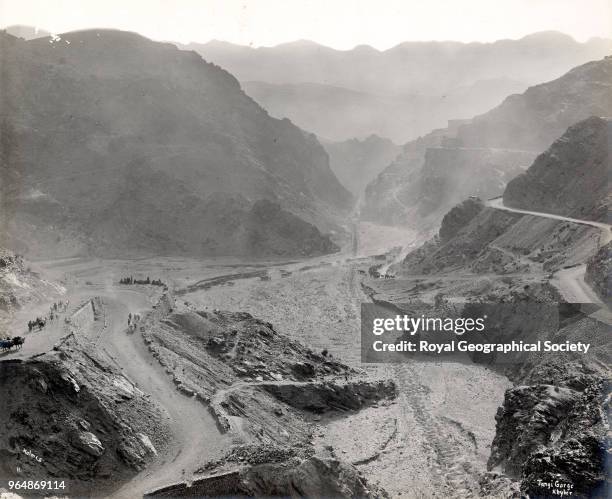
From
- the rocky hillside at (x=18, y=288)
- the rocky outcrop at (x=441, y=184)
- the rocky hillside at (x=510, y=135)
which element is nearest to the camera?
the rocky hillside at (x=18, y=288)

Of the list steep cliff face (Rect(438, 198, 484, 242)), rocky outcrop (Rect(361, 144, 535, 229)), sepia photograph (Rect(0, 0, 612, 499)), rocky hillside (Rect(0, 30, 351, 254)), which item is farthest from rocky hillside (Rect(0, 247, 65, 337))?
rocky outcrop (Rect(361, 144, 535, 229))

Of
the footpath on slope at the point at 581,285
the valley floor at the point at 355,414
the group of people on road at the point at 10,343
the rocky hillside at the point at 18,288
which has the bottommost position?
the valley floor at the point at 355,414

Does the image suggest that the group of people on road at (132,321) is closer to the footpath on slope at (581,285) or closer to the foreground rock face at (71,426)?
the foreground rock face at (71,426)

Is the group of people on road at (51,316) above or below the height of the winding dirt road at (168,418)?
above

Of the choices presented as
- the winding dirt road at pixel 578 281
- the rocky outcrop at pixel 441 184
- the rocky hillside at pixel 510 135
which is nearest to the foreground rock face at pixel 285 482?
the winding dirt road at pixel 578 281

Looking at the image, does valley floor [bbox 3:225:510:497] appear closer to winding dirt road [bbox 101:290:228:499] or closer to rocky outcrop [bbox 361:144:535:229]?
winding dirt road [bbox 101:290:228:499]
